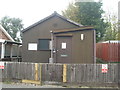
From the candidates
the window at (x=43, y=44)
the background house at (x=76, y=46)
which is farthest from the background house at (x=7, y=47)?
the background house at (x=76, y=46)

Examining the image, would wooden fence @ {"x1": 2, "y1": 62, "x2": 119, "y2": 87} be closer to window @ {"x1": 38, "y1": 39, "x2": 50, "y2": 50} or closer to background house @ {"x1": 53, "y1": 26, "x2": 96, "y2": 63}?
background house @ {"x1": 53, "y1": 26, "x2": 96, "y2": 63}

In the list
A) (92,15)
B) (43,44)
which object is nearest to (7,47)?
(43,44)

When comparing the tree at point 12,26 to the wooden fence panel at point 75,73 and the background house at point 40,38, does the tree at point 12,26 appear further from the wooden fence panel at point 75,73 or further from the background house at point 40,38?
the wooden fence panel at point 75,73

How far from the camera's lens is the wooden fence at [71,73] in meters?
6.97

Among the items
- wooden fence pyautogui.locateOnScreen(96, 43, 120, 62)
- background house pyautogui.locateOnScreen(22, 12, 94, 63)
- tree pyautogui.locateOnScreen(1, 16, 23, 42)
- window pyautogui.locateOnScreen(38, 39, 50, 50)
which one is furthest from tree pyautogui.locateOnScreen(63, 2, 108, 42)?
tree pyautogui.locateOnScreen(1, 16, 23, 42)

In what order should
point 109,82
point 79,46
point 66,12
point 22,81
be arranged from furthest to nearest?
1. point 66,12
2. point 79,46
3. point 22,81
4. point 109,82

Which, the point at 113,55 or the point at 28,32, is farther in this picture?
the point at 113,55

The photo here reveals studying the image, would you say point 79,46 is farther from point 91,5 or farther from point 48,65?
point 91,5

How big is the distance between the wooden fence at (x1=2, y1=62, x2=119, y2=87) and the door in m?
2.14

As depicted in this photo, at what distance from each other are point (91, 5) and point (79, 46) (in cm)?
1582

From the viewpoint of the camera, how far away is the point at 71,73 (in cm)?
708

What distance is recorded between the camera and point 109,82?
6910mm

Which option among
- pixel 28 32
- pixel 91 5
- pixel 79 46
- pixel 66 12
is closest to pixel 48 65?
pixel 79 46

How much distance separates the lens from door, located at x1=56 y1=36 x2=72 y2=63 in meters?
9.29
